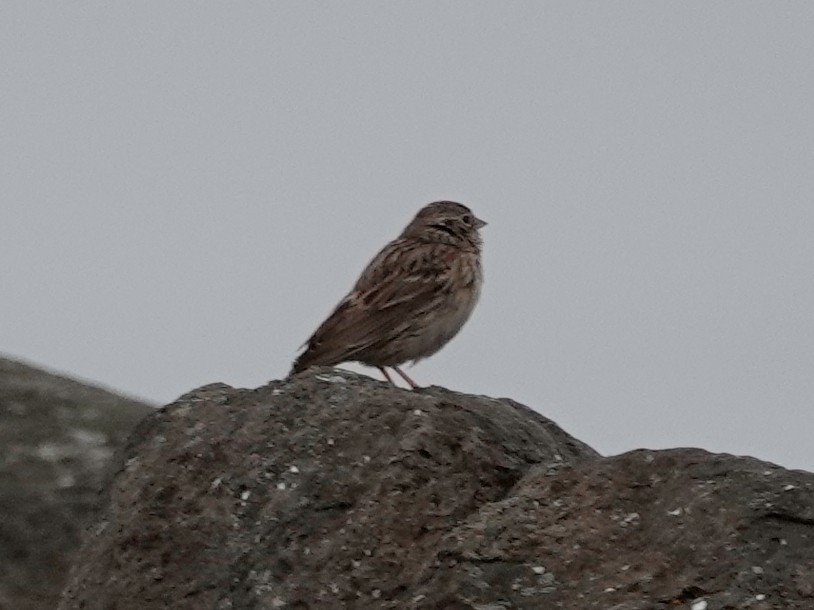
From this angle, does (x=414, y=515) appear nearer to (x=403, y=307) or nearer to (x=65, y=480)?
(x=65, y=480)

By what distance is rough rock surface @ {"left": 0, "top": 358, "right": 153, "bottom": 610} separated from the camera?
9.90 m

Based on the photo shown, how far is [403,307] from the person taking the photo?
1105cm

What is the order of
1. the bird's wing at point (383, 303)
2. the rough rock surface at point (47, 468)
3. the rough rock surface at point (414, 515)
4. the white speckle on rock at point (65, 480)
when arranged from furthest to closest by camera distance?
the bird's wing at point (383, 303) → the white speckle on rock at point (65, 480) → the rough rock surface at point (47, 468) → the rough rock surface at point (414, 515)

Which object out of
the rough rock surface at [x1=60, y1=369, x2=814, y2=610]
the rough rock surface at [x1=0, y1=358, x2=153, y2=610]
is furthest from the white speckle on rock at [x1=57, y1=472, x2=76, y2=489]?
the rough rock surface at [x1=60, y1=369, x2=814, y2=610]

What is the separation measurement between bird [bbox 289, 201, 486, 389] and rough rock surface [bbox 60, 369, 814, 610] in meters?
3.55

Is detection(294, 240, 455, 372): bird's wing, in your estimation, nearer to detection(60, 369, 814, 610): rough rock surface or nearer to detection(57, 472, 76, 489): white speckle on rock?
detection(57, 472, 76, 489): white speckle on rock

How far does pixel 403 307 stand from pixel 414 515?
195 inches

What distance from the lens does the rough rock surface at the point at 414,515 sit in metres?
5.60

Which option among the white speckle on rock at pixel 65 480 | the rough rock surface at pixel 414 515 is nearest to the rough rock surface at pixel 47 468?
the white speckle on rock at pixel 65 480

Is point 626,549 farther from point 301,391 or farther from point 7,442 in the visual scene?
point 7,442

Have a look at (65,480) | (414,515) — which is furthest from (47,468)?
(414,515)

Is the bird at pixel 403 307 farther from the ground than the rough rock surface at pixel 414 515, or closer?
farther from the ground

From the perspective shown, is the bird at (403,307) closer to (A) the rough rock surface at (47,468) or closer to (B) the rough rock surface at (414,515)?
(A) the rough rock surface at (47,468)

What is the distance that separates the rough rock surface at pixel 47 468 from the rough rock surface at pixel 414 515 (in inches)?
118
